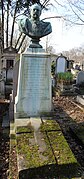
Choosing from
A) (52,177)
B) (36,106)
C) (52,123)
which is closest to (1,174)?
(52,177)

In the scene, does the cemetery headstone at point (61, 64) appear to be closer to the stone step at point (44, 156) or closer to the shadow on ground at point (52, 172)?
the stone step at point (44, 156)

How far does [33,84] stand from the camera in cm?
536

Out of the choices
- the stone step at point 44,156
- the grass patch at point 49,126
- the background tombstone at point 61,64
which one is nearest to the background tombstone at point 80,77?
the background tombstone at point 61,64

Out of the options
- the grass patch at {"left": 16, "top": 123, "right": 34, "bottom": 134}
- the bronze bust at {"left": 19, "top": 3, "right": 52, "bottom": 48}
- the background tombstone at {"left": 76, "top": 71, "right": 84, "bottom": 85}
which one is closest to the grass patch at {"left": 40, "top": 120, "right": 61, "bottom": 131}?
the grass patch at {"left": 16, "top": 123, "right": 34, "bottom": 134}

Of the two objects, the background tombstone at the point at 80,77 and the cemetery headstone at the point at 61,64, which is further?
the cemetery headstone at the point at 61,64

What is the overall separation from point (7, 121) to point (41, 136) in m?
2.56

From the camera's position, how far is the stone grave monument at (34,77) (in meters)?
5.33

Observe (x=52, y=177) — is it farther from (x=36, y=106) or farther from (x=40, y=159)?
(x=36, y=106)

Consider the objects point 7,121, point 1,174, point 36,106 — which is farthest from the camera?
point 7,121

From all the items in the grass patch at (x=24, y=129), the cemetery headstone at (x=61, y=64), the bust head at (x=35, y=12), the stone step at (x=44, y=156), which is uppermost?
the bust head at (x=35, y=12)

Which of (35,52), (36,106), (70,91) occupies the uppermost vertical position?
(35,52)

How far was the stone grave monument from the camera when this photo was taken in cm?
533

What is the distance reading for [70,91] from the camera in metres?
12.1

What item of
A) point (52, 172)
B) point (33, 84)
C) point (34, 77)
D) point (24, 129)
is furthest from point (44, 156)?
point (34, 77)
